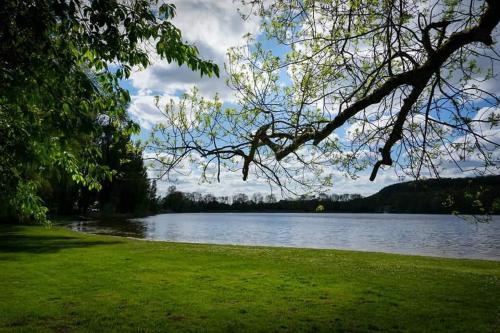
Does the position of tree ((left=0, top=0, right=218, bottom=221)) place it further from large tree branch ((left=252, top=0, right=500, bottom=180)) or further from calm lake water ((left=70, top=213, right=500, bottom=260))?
calm lake water ((left=70, top=213, right=500, bottom=260))

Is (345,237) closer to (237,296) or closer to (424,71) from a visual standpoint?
(237,296)

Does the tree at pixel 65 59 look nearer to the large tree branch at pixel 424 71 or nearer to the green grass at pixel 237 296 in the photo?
the large tree branch at pixel 424 71

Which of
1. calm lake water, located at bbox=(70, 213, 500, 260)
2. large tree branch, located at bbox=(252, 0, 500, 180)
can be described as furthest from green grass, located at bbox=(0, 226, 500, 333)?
large tree branch, located at bbox=(252, 0, 500, 180)

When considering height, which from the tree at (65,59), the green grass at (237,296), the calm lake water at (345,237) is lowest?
the green grass at (237,296)

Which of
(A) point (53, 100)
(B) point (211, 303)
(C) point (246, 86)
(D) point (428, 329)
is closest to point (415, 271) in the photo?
(D) point (428, 329)

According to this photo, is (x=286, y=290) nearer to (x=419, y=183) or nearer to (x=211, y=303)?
(x=211, y=303)

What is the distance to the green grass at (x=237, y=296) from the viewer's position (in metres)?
9.23

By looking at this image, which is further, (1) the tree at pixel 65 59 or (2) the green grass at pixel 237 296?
(2) the green grass at pixel 237 296

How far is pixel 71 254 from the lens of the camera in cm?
2095

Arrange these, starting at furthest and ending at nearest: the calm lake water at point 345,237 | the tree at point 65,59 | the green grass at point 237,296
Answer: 1. the calm lake water at point 345,237
2. the green grass at point 237,296
3. the tree at point 65,59

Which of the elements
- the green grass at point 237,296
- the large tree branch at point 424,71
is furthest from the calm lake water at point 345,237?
the large tree branch at point 424,71

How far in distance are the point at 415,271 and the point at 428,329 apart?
8.56 m

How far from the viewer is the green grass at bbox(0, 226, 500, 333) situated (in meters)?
9.23

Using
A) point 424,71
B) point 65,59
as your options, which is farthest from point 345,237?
point 65,59
